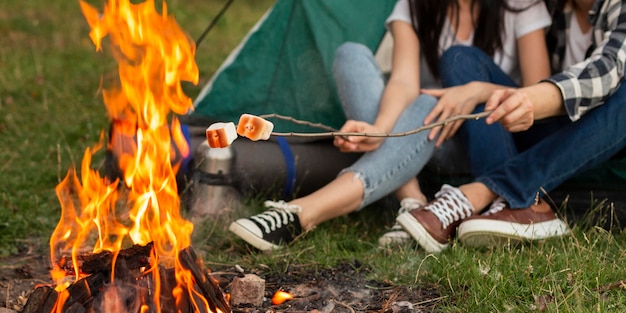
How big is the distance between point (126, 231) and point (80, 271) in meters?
0.21

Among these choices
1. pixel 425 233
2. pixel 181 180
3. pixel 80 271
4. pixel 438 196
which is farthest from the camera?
pixel 181 180

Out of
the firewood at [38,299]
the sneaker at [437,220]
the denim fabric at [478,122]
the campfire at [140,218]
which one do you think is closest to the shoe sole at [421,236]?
the sneaker at [437,220]

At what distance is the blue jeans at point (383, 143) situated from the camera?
289cm

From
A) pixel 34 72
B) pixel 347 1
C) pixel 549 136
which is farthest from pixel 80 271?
pixel 34 72

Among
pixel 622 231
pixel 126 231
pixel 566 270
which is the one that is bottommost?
pixel 622 231

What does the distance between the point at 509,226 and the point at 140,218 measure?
48.2 inches

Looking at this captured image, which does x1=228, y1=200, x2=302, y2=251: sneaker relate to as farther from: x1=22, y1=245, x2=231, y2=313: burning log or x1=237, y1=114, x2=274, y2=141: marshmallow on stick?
x1=237, y1=114, x2=274, y2=141: marshmallow on stick

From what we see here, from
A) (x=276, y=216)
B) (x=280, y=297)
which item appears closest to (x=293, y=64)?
(x=276, y=216)

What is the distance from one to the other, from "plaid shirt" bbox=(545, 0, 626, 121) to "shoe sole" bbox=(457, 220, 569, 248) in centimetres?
39

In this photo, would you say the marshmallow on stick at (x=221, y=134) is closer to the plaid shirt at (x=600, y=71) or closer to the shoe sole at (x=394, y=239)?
the shoe sole at (x=394, y=239)

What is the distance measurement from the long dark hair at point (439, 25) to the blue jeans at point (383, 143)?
0.77ft

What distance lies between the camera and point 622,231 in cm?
276

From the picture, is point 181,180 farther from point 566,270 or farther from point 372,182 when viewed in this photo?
point 566,270

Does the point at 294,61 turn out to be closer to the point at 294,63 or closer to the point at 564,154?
the point at 294,63
